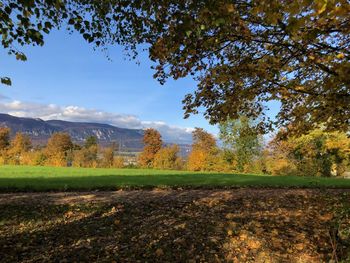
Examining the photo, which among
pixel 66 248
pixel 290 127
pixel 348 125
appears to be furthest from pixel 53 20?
pixel 348 125

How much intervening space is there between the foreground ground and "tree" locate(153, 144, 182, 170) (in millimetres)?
33878

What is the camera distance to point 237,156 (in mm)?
42281

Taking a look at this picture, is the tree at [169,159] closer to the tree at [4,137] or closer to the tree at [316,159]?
the tree at [316,159]

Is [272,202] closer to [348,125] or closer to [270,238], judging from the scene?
[348,125]

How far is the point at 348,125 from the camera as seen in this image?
10078mm

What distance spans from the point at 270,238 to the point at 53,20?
537 centimetres

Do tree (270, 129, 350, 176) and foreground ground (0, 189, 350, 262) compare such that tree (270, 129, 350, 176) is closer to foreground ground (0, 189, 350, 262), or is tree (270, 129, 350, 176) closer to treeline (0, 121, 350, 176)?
treeline (0, 121, 350, 176)

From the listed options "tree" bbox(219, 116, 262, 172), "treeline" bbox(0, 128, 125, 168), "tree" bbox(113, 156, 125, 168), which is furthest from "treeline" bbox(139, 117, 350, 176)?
"treeline" bbox(0, 128, 125, 168)

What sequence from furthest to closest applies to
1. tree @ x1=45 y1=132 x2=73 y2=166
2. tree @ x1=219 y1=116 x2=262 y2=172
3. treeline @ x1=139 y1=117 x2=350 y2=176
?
tree @ x1=45 y1=132 x2=73 y2=166 → tree @ x1=219 y1=116 x2=262 y2=172 → treeline @ x1=139 y1=117 x2=350 y2=176

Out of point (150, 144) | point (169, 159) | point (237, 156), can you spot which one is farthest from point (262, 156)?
point (150, 144)

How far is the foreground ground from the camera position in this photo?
230 inches

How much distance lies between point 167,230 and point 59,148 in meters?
56.1

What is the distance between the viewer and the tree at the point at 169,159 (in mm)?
45091

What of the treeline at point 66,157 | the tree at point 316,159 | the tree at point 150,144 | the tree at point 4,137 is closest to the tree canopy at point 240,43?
the tree at point 316,159
